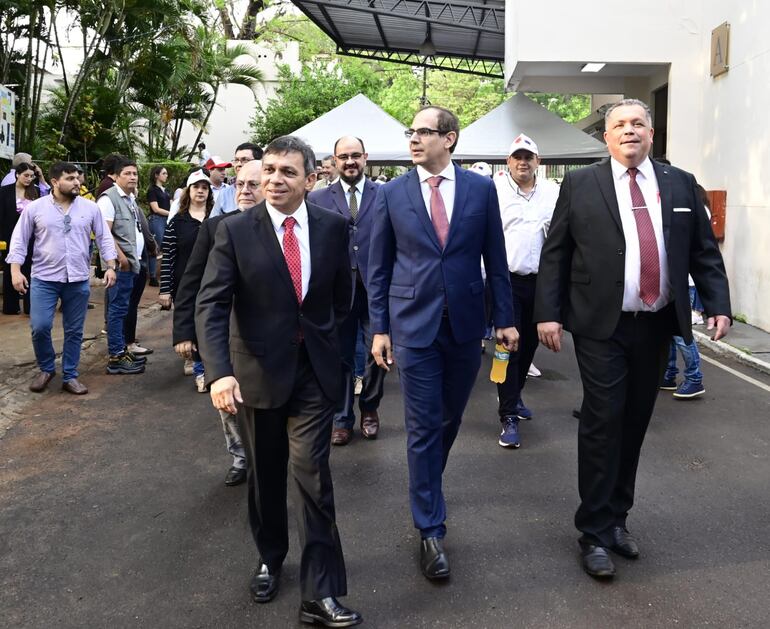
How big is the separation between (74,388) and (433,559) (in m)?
4.65

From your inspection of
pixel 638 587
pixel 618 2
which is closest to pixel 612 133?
pixel 638 587

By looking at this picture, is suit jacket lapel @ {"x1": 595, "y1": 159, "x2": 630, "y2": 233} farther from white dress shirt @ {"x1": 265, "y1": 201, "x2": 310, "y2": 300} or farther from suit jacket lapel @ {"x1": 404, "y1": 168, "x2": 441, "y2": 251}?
white dress shirt @ {"x1": 265, "y1": 201, "x2": 310, "y2": 300}

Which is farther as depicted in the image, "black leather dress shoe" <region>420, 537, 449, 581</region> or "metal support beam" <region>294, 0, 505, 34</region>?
"metal support beam" <region>294, 0, 505, 34</region>

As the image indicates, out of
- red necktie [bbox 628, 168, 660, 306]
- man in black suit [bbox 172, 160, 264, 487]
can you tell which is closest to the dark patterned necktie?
man in black suit [bbox 172, 160, 264, 487]

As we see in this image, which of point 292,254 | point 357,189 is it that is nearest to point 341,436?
point 357,189

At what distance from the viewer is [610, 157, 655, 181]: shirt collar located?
3.74 m

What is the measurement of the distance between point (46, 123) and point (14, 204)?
19.2 ft

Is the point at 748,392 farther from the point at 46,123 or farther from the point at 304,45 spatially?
the point at 304,45

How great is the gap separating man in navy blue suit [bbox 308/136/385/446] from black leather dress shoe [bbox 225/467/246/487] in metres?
0.87

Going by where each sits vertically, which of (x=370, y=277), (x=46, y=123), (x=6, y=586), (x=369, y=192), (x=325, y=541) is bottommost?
(x=6, y=586)

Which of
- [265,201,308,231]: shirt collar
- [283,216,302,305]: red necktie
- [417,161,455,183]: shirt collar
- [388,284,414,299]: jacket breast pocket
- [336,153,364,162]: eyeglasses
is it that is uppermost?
[336,153,364,162]: eyeglasses

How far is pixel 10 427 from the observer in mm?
6207

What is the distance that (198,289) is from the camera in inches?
164

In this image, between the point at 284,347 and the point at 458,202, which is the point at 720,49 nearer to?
the point at 458,202
